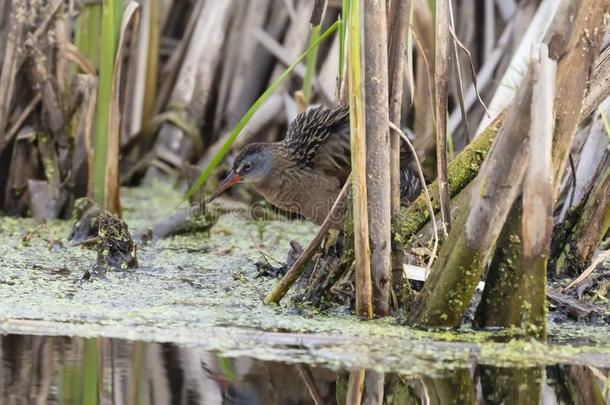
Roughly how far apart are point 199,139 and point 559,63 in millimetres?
3844

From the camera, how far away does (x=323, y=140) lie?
480 centimetres

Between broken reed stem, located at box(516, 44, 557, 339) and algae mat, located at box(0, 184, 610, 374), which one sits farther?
algae mat, located at box(0, 184, 610, 374)

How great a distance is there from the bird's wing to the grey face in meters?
0.14

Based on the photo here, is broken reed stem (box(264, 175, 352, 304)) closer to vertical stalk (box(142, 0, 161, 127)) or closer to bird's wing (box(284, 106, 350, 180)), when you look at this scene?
bird's wing (box(284, 106, 350, 180))

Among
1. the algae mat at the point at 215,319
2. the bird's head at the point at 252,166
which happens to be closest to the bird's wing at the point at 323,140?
the bird's head at the point at 252,166

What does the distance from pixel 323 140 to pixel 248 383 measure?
5.70ft

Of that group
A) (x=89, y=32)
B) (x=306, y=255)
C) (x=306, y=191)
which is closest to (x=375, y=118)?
(x=306, y=255)

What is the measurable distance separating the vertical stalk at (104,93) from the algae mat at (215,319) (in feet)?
1.25

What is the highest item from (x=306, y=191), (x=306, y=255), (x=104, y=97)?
(x=104, y=97)

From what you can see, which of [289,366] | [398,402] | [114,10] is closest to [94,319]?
[289,366]

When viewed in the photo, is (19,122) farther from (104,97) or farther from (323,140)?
(323,140)

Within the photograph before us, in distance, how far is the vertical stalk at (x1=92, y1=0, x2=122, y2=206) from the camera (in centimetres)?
→ 529

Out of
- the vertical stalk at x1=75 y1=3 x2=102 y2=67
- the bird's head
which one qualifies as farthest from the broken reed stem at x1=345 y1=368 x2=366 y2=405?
the vertical stalk at x1=75 y1=3 x2=102 y2=67

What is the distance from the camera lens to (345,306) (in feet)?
13.1
